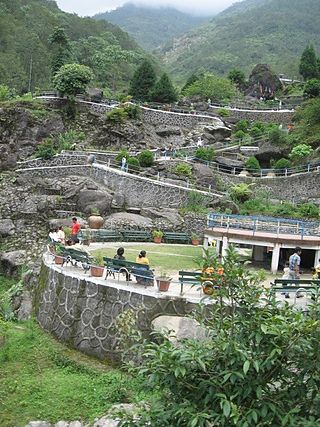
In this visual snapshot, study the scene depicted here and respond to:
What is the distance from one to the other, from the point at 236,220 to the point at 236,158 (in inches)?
736

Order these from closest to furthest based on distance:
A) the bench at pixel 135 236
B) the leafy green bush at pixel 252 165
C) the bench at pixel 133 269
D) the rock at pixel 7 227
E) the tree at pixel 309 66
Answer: the bench at pixel 133 269
the bench at pixel 135 236
the rock at pixel 7 227
the leafy green bush at pixel 252 165
the tree at pixel 309 66

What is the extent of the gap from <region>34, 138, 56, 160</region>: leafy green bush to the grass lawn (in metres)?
12.2

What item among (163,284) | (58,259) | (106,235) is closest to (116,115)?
(106,235)

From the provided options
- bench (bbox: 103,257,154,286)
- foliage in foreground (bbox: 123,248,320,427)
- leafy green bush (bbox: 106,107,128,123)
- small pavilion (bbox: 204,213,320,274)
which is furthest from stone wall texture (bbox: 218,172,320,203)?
foliage in foreground (bbox: 123,248,320,427)

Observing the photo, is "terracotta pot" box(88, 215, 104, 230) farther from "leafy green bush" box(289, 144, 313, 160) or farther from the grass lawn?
"leafy green bush" box(289, 144, 313, 160)

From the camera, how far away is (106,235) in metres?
22.9

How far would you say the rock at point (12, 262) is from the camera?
23564 mm

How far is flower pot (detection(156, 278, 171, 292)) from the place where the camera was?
45.8ft

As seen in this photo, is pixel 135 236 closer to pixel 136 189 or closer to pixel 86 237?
pixel 86 237

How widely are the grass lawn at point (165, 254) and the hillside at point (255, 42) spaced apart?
71.1m

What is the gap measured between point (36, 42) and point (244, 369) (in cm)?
6416

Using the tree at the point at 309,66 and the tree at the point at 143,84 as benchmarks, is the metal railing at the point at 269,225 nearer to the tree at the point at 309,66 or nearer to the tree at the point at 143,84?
the tree at the point at 143,84

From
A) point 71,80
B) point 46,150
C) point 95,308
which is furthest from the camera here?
point 71,80

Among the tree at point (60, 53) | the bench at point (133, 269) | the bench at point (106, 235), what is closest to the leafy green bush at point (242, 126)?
the tree at point (60, 53)
